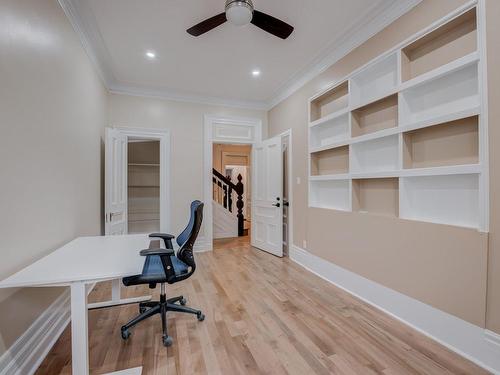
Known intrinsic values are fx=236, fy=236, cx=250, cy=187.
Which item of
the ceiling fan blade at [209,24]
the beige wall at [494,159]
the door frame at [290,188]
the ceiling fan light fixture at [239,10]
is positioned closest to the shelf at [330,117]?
the door frame at [290,188]

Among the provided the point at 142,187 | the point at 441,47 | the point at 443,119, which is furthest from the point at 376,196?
the point at 142,187

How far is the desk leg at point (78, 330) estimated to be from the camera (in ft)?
4.29

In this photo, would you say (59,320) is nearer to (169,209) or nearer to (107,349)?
(107,349)

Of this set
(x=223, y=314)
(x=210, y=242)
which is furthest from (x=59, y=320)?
(x=210, y=242)

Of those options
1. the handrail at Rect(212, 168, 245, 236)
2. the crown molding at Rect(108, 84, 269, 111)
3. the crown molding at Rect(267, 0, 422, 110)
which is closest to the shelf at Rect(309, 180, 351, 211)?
the crown molding at Rect(267, 0, 422, 110)

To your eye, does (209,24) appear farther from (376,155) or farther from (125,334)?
(125,334)

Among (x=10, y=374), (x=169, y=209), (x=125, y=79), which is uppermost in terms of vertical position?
(x=125, y=79)

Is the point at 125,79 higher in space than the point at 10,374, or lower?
higher

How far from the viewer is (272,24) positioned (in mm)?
2096

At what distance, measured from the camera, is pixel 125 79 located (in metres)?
3.79

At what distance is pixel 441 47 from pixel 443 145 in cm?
81

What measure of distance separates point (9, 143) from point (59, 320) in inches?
59.1

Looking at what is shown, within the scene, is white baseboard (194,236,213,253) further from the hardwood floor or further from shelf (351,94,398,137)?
shelf (351,94,398,137)

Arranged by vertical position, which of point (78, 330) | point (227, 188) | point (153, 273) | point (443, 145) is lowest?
point (78, 330)
